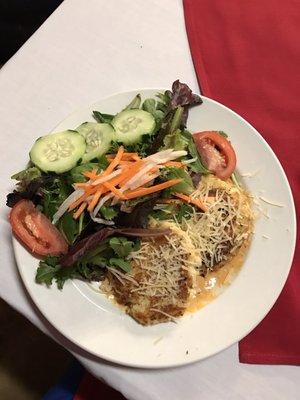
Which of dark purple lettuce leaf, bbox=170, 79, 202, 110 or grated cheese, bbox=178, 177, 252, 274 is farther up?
dark purple lettuce leaf, bbox=170, 79, 202, 110

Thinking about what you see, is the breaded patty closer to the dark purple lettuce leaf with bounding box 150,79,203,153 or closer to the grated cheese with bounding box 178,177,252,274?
the grated cheese with bounding box 178,177,252,274

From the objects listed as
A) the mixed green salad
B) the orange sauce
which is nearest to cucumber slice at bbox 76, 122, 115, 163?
the mixed green salad

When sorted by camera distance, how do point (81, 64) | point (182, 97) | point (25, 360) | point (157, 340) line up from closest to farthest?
point (157, 340) → point (182, 97) → point (81, 64) → point (25, 360)

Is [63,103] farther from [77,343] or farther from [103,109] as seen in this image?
[77,343]

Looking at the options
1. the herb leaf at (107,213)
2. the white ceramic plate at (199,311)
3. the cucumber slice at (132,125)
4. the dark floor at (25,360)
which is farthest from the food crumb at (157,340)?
the dark floor at (25,360)

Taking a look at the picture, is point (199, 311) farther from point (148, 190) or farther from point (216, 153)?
point (216, 153)

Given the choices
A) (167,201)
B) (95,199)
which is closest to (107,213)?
(95,199)
